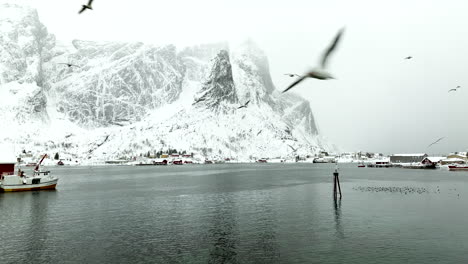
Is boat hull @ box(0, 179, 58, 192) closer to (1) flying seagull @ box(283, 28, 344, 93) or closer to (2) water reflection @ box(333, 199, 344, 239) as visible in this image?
(2) water reflection @ box(333, 199, 344, 239)

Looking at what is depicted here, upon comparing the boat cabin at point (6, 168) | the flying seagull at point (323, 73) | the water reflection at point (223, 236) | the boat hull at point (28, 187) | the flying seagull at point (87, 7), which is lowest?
the water reflection at point (223, 236)

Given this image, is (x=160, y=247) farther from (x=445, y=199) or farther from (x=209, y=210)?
(x=445, y=199)

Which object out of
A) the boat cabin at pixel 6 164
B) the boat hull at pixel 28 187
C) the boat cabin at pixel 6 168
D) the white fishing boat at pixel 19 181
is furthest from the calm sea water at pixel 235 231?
the boat cabin at pixel 6 168

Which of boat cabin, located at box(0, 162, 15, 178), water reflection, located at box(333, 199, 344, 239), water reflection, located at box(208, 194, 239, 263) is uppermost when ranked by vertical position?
boat cabin, located at box(0, 162, 15, 178)

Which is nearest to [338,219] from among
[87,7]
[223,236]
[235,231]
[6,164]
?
[235,231]

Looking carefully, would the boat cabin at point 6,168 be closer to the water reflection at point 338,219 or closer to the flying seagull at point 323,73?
the water reflection at point 338,219

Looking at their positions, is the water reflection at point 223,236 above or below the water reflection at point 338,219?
above

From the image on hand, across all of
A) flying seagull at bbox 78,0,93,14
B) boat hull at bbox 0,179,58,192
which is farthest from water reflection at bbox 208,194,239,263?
boat hull at bbox 0,179,58,192

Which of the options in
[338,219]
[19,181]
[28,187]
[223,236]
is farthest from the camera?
[28,187]

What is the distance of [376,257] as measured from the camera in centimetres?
3584

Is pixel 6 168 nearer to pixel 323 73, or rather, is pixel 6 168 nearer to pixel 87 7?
pixel 87 7

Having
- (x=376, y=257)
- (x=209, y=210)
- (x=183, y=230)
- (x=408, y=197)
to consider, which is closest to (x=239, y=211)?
(x=209, y=210)

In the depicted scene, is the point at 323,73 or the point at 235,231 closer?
the point at 323,73

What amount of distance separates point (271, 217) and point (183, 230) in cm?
1586
